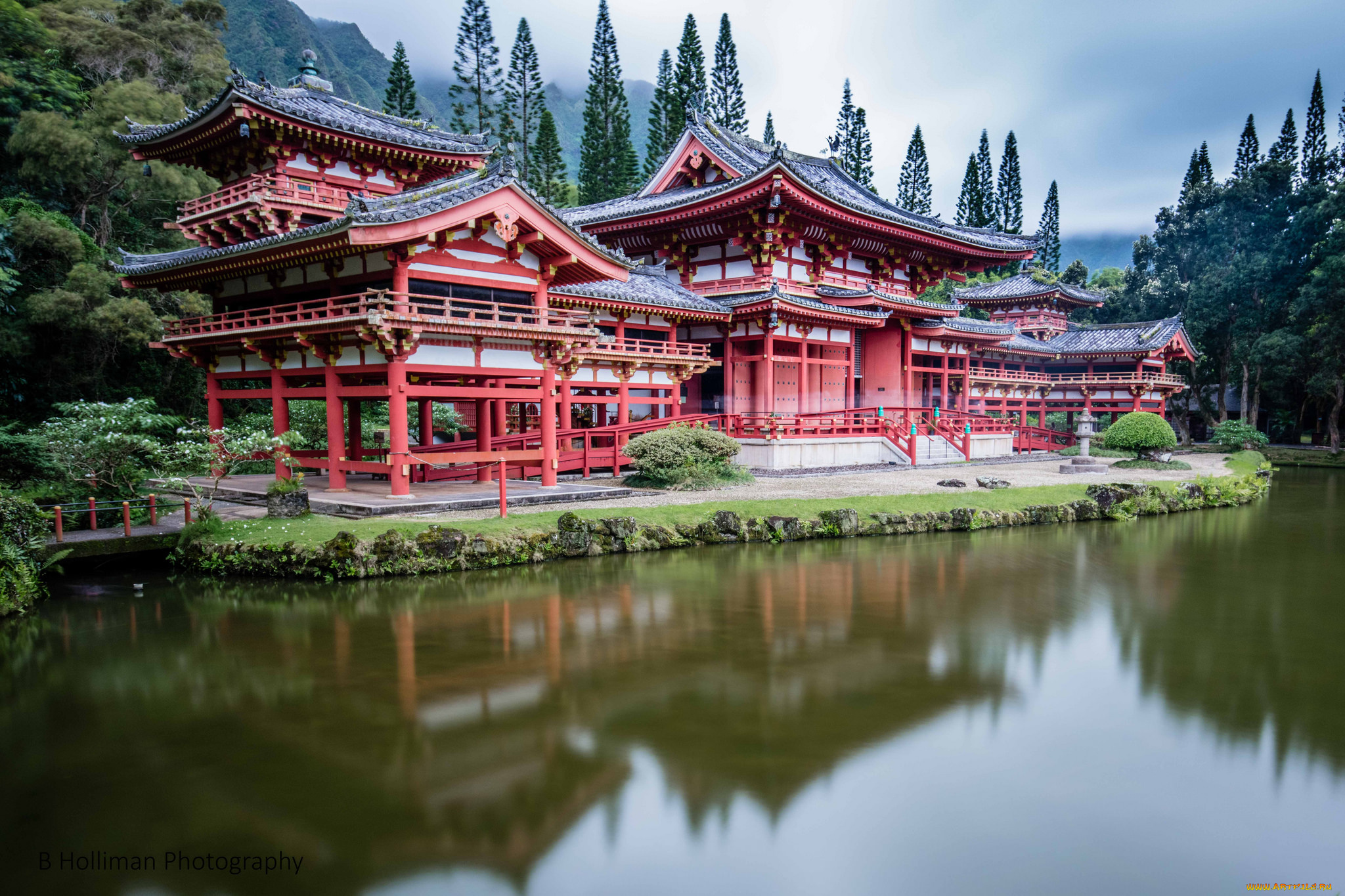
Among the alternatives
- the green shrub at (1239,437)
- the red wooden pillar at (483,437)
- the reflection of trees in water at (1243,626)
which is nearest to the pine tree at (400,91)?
the red wooden pillar at (483,437)

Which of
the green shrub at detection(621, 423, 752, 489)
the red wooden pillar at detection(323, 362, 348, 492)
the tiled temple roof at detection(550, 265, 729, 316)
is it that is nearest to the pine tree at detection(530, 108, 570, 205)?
the tiled temple roof at detection(550, 265, 729, 316)

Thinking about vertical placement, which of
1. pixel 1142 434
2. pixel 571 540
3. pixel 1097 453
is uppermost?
pixel 1142 434

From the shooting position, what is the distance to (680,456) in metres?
18.2

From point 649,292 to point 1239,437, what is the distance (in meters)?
30.4

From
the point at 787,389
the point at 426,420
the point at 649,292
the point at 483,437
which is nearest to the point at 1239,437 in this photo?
the point at 787,389

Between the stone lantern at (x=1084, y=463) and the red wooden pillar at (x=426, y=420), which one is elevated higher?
the red wooden pillar at (x=426, y=420)

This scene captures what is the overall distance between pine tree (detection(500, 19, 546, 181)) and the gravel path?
105ft

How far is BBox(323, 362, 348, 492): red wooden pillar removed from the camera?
15.2 meters

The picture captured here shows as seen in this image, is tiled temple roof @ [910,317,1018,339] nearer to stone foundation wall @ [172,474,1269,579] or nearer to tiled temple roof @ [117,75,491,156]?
stone foundation wall @ [172,474,1269,579]

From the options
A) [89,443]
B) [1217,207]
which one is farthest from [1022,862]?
[1217,207]

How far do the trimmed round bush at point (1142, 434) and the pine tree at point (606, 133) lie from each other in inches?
1145

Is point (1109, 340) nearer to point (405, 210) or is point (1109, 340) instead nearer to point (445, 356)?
point (445, 356)

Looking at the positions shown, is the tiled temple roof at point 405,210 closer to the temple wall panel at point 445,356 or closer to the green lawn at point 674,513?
the temple wall panel at point 445,356

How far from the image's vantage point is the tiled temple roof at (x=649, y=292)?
835 inches
